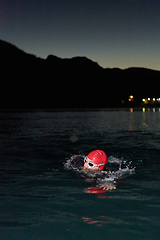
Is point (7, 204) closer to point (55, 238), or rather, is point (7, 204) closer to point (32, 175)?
point (55, 238)

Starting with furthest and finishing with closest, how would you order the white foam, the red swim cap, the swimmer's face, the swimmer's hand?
the swimmer's face → the red swim cap → the white foam → the swimmer's hand

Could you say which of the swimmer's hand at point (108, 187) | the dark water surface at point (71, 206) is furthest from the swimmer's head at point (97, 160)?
the swimmer's hand at point (108, 187)

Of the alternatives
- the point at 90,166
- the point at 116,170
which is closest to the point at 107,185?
the point at 90,166

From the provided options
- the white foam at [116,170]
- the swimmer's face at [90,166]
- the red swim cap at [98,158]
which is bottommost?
the white foam at [116,170]

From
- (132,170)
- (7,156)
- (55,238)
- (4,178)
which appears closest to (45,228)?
(55,238)

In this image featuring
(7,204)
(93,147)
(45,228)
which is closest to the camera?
(45,228)

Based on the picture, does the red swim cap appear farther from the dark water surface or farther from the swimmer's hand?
the swimmer's hand

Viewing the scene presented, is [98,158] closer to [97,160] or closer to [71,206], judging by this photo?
[97,160]

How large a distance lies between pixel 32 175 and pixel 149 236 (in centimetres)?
617

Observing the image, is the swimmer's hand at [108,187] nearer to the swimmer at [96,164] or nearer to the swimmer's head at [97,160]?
the swimmer at [96,164]

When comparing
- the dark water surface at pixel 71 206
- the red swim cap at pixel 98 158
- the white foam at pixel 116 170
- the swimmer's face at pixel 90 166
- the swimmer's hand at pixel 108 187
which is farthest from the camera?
the swimmer's face at pixel 90 166

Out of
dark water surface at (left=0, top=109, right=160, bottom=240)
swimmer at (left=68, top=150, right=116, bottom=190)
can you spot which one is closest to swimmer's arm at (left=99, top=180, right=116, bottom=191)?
dark water surface at (left=0, top=109, right=160, bottom=240)

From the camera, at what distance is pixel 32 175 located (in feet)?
36.2

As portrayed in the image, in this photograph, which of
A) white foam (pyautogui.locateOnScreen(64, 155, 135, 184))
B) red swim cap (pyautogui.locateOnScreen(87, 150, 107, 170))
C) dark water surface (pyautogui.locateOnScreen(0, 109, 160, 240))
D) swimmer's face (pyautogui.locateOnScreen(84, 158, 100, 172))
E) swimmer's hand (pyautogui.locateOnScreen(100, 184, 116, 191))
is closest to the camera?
dark water surface (pyautogui.locateOnScreen(0, 109, 160, 240))
